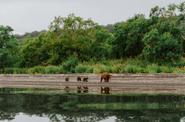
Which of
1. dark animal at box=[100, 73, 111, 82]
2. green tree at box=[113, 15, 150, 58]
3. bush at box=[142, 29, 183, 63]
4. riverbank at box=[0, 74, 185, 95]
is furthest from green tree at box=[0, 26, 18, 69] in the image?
dark animal at box=[100, 73, 111, 82]

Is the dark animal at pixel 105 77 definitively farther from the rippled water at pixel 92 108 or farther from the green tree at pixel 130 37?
the green tree at pixel 130 37

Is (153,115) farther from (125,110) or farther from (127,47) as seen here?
(127,47)

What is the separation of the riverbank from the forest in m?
1.56

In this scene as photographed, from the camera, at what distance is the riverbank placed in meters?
30.8

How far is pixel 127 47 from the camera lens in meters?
45.4

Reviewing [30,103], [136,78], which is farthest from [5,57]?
[30,103]

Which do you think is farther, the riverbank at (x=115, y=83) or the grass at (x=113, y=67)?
the grass at (x=113, y=67)

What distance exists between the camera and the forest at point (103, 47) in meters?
41.2

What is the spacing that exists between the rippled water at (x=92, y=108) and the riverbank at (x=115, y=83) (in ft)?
12.8

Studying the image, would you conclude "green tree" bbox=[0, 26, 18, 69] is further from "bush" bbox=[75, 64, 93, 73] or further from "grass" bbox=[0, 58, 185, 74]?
"bush" bbox=[75, 64, 93, 73]

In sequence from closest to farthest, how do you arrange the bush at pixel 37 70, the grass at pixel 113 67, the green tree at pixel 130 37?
the grass at pixel 113 67, the green tree at pixel 130 37, the bush at pixel 37 70

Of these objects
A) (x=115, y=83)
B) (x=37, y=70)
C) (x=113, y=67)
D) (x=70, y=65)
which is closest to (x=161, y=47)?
(x=113, y=67)

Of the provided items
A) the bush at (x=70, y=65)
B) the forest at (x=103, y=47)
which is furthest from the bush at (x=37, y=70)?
the bush at (x=70, y=65)

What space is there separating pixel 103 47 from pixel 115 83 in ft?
47.0
